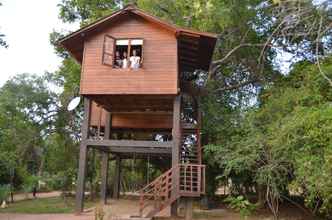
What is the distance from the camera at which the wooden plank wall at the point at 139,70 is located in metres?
14.6

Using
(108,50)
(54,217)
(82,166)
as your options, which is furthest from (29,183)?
(108,50)

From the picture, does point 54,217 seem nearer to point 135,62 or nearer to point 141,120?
point 141,120

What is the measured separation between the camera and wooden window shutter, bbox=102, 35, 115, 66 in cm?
1499

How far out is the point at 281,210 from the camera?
60.3 ft

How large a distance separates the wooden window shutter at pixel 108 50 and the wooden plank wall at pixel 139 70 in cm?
24

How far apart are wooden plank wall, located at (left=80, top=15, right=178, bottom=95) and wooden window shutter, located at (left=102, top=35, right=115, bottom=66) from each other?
243 millimetres

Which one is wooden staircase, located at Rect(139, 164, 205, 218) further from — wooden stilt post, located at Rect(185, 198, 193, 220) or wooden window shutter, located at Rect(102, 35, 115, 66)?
wooden window shutter, located at Rect(102, 35, 115, 66)

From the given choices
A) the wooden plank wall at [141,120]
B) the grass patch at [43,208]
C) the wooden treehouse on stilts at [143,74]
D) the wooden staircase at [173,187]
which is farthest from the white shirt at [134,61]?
the grass patch at [43,208]

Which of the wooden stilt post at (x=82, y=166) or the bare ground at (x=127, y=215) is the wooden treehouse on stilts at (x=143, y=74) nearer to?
the wooden stilt post at (x=82, y=166)

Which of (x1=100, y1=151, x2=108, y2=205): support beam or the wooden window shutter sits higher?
the wooden window shutter

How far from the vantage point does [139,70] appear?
14.9m

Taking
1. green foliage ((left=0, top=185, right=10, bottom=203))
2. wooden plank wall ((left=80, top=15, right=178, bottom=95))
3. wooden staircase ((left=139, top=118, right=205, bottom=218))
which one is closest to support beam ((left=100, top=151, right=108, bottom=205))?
wooden staircase ((left=139, top=118, right=205, bottom=218))

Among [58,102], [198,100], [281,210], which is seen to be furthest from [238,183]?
[58,102]

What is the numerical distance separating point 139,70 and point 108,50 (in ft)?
4.94
